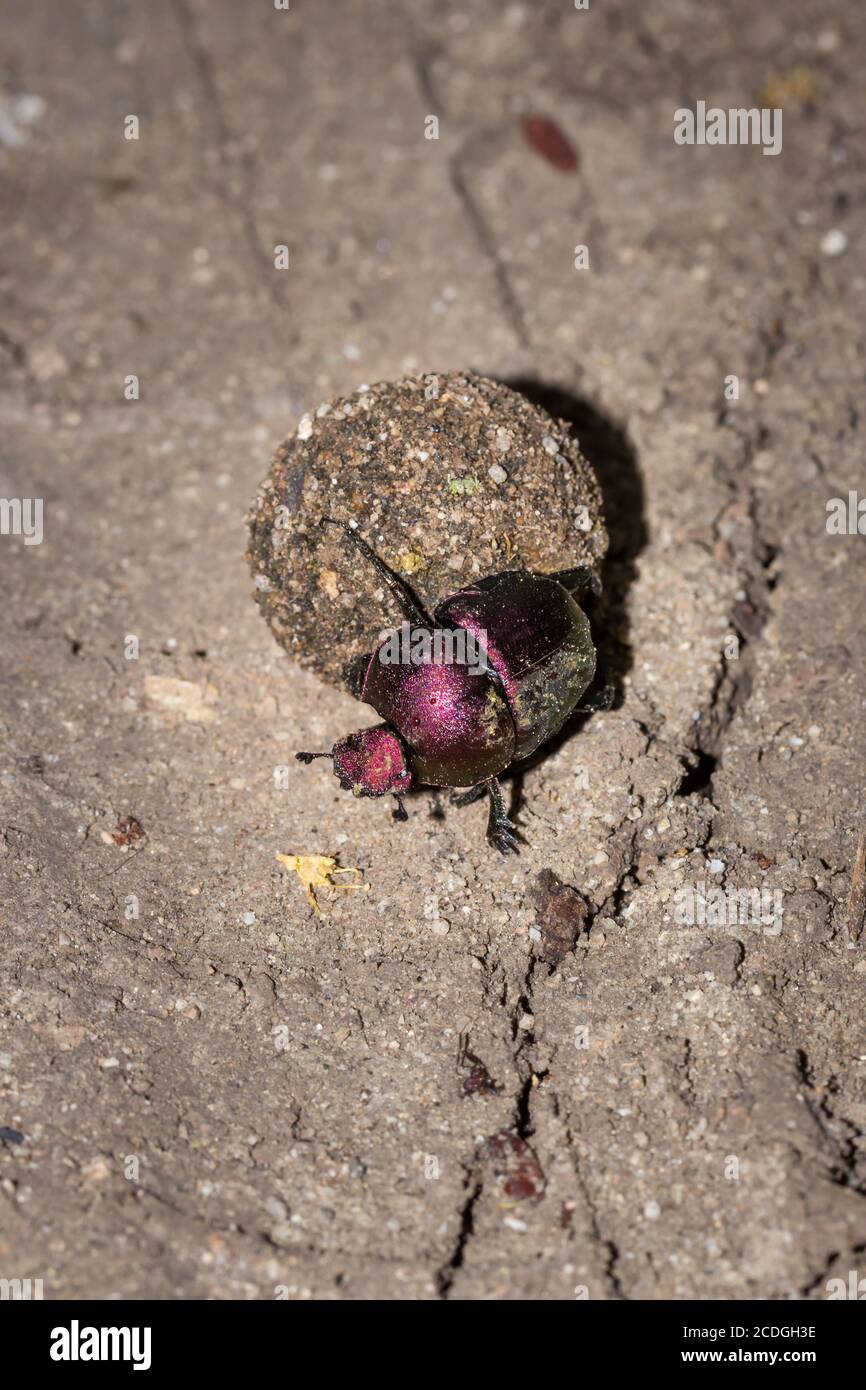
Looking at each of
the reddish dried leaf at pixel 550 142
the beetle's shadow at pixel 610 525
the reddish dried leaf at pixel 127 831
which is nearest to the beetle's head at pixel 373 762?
the beetle's shadow at pixel 610 525

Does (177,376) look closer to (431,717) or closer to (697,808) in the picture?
(431,717)

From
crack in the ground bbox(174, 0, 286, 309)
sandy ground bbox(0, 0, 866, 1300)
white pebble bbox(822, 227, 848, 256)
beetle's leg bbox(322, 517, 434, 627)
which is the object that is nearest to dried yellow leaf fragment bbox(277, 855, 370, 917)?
sandy ground bbox(0, 0, 866, 1300)

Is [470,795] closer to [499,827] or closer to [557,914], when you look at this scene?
[499,827]

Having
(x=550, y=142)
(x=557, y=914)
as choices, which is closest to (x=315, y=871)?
(x=557, y=914)

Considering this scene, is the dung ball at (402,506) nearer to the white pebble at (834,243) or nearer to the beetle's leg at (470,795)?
the beetle's leg at (470,795)
